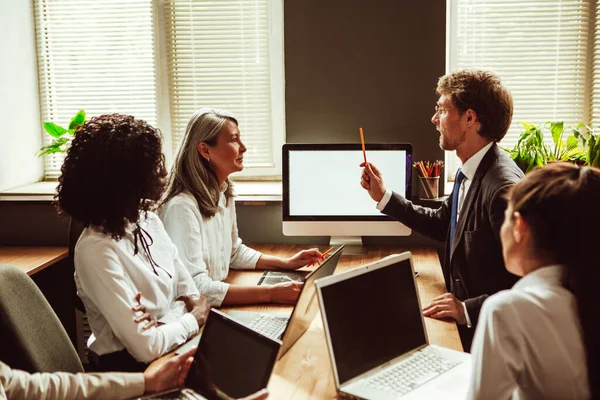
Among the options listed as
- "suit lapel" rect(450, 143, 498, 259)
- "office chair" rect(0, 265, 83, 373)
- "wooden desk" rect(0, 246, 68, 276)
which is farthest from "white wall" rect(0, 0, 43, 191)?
"suit lapel" rect(450, 143, 498, 259)

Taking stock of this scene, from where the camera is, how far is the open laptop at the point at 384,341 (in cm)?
138

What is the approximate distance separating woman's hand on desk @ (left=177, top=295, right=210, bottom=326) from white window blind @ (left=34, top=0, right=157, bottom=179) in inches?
70.9

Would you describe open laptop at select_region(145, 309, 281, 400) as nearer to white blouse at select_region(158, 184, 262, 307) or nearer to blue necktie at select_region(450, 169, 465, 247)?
white blouse at select_region(158, 184, 262, 307)

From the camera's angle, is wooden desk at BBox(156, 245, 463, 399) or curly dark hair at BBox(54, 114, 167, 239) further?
curly dark hair at BBox(54, 114, 167, 239)

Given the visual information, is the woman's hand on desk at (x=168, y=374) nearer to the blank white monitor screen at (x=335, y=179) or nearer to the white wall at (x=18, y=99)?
the blank white monitor screen at (x=335, y=179)

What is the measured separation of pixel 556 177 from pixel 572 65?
2340 mm

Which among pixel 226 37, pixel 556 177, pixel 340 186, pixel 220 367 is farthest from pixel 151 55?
pixel 556 177

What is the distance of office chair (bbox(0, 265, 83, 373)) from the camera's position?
4.80 feet

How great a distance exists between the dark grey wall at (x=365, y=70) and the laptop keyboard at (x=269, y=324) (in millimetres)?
1237

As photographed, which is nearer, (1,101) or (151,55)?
(1,101)

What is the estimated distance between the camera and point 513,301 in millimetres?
1109

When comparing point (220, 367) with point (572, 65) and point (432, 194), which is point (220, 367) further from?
point (572, 65)

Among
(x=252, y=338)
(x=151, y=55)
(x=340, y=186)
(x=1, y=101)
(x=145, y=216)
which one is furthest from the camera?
(x=151, y=55)

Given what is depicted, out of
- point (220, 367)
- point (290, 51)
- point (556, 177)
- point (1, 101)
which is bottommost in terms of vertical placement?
point (220, 367)
